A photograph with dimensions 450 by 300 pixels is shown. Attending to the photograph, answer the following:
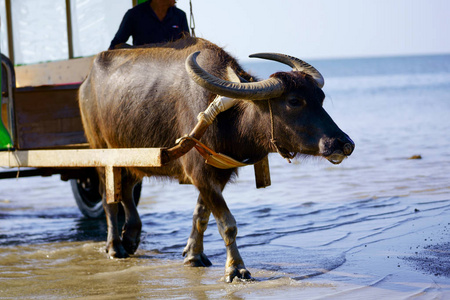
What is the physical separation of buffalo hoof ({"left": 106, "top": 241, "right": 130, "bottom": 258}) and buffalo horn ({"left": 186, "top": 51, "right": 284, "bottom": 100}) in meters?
2.06

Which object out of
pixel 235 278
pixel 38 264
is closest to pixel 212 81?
pixel 235 278

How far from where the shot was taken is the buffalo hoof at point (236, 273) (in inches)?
179

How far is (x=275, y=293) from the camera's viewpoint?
4246 millimetres

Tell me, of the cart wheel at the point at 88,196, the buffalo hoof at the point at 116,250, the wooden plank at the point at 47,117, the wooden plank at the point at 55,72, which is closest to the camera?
the buffalo hoof at the point at 116,250

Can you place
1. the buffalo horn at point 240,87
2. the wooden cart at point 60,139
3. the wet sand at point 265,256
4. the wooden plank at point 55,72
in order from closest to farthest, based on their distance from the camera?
the buffalo horn at point 240,87, the wet sand at point 265,256, the wooden cart at point 60,139, the wooden plank at point 55,72

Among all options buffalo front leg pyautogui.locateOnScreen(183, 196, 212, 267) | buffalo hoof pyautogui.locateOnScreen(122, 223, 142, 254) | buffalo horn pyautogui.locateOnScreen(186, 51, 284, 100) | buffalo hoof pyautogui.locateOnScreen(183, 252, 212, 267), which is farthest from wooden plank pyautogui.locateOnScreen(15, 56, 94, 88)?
buffalo horn pyautogui.locateOnScreen(186, 51, 284, 100)

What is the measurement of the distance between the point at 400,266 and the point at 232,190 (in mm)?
4532

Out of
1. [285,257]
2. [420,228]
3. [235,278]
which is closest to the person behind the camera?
[235,278]

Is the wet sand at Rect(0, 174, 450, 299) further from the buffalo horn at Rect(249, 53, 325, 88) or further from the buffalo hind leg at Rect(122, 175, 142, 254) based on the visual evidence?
the buffalo horn at Rect(249, 53, 325, 88)

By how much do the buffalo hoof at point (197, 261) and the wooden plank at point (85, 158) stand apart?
2.81ft

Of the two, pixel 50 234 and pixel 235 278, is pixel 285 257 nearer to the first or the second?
pixel 235 278

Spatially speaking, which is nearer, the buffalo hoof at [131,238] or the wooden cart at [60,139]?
the wooden cart at [60,139]

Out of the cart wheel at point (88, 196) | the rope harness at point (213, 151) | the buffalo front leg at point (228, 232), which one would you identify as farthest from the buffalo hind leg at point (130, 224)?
the rope harness at point (213, 151)

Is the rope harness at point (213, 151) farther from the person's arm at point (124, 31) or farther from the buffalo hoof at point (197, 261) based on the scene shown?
the person's arm at point (124, 31)
